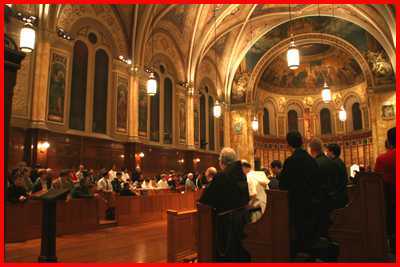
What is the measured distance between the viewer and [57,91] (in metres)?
12.0

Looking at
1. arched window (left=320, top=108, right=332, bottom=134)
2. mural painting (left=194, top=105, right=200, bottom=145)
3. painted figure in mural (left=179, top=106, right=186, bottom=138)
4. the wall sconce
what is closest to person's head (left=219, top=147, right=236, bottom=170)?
the wall sconce

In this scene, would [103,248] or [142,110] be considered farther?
[142,110]

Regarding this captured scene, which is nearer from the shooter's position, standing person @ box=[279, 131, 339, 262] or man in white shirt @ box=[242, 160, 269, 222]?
standing person @ box=[279, 131, 339, 262]

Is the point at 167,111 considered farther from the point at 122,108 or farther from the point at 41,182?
the point at 41,182

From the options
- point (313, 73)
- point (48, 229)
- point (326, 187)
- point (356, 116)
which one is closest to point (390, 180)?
point (326, 187)

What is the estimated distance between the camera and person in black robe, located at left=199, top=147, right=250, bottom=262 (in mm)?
3645

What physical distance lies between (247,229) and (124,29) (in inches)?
559

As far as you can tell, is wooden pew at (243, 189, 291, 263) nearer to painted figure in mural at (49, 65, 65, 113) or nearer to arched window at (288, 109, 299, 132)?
painted figure in mural at (49, 65, 65, 113)

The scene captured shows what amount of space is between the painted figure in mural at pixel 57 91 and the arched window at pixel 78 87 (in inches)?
24.2

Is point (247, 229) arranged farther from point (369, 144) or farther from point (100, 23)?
point (369, 144)

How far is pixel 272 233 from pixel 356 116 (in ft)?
80.3

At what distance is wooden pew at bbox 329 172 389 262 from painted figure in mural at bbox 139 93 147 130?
1296 cm

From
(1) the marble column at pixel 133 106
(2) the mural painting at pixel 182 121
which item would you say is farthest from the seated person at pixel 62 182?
(2) the mural painting at pixel 182 121

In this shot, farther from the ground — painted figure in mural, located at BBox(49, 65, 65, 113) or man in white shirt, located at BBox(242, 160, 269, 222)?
painted figure in mural, located at BBox(49, 65, 65, 113)
